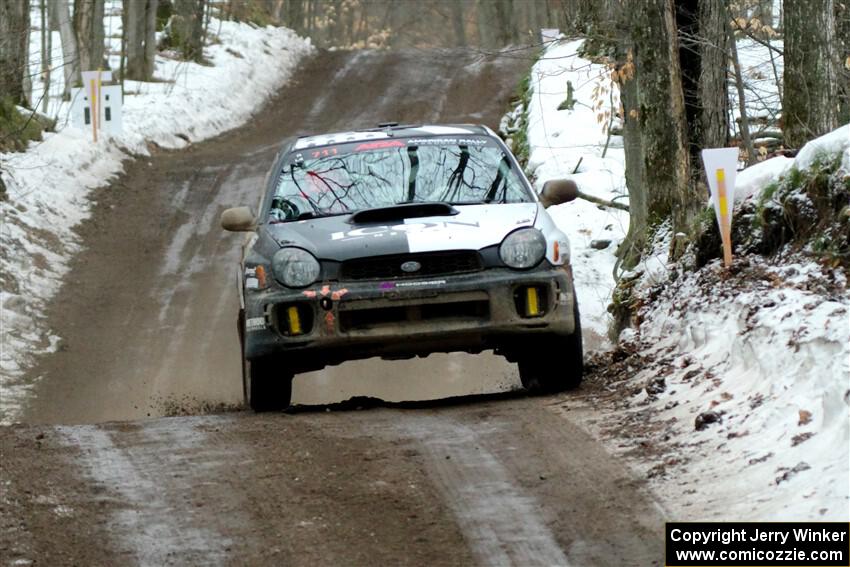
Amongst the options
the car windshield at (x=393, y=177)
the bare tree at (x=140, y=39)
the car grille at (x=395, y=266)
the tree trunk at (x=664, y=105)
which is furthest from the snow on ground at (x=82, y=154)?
the tree trunk at (x=664, y=105)

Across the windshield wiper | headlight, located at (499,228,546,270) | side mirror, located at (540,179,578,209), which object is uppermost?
side mirror, located at (540,179,578,209)

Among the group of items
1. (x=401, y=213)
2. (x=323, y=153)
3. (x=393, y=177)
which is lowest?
(x=401, y=213)

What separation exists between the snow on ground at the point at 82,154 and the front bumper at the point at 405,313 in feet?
16.4

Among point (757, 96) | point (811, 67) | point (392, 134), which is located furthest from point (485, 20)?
point (392, 134)

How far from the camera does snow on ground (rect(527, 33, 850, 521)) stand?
18.0ft

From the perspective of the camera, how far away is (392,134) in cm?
979

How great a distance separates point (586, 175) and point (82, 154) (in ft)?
28.3

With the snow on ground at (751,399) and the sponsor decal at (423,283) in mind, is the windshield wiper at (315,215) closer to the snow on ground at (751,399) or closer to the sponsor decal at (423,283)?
the sponsor decal at (423,283)

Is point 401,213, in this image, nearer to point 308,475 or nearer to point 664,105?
point 308,475

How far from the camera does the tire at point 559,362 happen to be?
28.3ft

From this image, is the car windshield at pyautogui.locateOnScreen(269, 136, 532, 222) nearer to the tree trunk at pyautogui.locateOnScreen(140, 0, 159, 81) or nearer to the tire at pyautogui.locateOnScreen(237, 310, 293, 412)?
the tire at pyautogui.locateOnScreen(237, 310, 293, 412)

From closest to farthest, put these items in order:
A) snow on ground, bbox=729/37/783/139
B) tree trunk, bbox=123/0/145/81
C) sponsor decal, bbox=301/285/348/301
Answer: sponsor decal, bbox=301/285/348/301, snow on ground, bbox=729/37/783/139, tree trunk, bbox=123/0/145/81

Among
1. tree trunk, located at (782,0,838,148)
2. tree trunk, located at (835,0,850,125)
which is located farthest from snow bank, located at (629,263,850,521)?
tree trunk, located at (835,0,850,125)

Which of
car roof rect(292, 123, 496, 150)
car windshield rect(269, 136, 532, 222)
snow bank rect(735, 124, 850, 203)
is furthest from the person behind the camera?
car roof rect(292, 123, 496, 150)
